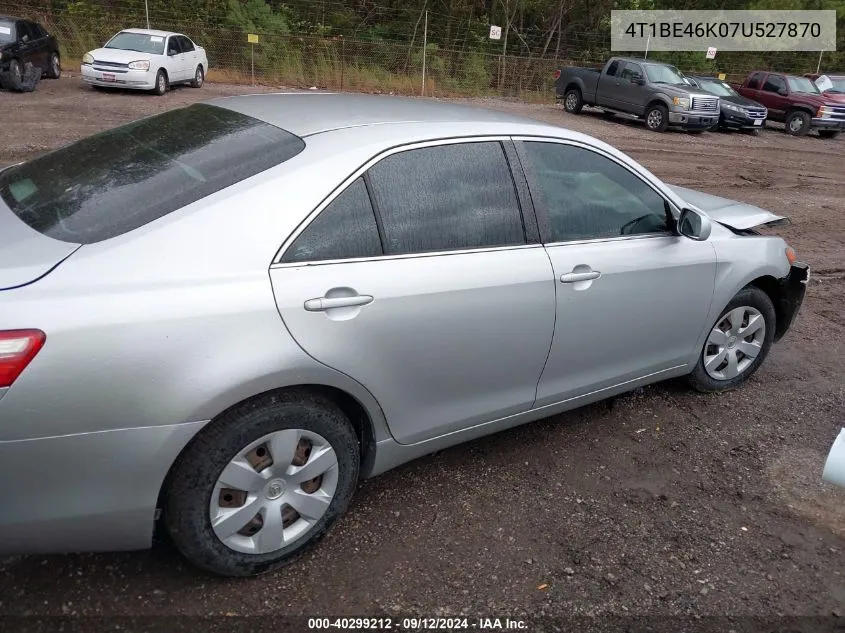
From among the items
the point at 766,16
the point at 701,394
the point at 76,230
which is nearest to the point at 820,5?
the point at 766,16

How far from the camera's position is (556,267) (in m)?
3.22

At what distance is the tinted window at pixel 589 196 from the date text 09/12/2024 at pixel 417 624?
5.45 ft

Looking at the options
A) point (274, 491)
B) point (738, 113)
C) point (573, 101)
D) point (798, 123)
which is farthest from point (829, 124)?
point (274, 491)

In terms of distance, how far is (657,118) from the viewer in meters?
18.7

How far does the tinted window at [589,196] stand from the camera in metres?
3.35

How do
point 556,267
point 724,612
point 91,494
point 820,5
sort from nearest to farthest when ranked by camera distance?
point 91,494 < point 724,612 < point 556,267 < point 820,5

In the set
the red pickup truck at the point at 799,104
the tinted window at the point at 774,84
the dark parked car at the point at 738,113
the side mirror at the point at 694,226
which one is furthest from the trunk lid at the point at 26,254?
the tinted window at the point at 774,84

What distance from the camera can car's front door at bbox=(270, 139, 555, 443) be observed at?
8.47 feet

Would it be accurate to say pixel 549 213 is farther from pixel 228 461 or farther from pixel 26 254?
pixel 26 254

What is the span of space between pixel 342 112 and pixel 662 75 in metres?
18.2

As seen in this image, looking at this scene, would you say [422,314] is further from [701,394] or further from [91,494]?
[701,394]

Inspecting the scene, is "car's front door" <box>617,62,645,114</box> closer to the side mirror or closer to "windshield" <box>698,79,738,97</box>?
"windshield" <box>698,79,738,97</box>

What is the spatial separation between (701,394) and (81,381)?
3652mm

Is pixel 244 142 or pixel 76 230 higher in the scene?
pixel 244 142
